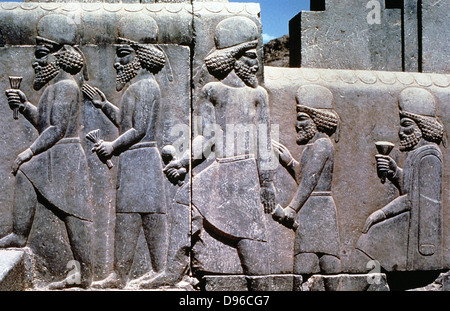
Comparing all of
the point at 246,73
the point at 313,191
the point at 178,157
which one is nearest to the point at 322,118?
the point at 313,191

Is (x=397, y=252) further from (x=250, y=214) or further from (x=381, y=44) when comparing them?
(x=381, y=44)

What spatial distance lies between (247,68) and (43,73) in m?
1.55

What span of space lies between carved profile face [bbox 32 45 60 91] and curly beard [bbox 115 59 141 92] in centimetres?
46

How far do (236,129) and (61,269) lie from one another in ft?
5.54

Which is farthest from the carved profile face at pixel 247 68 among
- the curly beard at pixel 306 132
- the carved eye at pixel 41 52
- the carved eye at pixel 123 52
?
the carved eye at pixel 41 52

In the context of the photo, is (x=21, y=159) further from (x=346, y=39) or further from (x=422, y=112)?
(x=422, y=112)

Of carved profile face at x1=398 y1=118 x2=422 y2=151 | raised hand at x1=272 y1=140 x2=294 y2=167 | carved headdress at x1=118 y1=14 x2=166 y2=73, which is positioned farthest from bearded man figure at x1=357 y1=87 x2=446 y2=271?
carved headdress at x1=118 y1=14 x2=166 y2=73

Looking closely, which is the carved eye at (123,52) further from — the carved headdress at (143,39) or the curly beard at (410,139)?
the curly beard at (410,139)

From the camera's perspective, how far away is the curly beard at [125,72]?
13.0 ft

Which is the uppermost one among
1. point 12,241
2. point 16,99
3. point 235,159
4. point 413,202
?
point 16,99

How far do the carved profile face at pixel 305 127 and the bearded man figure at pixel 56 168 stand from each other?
1680 millimetres

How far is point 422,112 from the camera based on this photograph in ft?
14.1

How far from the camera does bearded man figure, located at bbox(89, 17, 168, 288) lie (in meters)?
3.90

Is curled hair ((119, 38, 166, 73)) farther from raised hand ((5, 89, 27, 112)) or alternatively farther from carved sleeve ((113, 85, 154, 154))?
raised hand ((5, 89, 27, 112))
